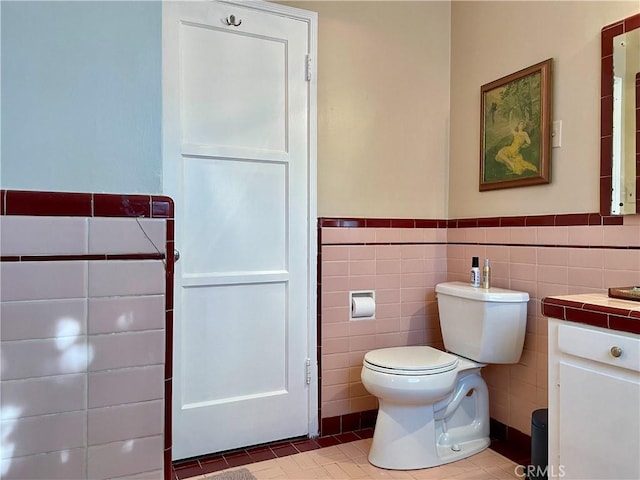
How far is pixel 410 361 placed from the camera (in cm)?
203

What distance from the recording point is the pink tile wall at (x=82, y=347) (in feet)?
3.11

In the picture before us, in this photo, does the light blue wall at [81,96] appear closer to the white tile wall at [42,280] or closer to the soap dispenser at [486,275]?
the white tile wall at [42,280]

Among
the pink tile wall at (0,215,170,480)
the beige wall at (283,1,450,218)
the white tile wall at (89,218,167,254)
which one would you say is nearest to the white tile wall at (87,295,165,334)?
the pink tile wall at (0,215,170,480)

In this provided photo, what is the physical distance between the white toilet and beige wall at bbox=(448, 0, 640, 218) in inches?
18.5

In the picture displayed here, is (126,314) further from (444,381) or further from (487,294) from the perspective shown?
(487,294)

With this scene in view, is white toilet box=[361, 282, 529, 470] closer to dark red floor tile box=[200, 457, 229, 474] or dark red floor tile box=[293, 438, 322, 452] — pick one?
dark red floor tile box=[293, 438, 322, 452]

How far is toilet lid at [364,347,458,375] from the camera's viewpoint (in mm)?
1957

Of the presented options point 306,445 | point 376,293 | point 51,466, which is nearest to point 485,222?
point 376,293

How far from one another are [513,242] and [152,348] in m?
1.76

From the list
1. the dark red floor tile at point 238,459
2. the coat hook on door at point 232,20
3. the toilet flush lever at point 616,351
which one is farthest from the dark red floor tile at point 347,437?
the coat hook on door at point 232,20

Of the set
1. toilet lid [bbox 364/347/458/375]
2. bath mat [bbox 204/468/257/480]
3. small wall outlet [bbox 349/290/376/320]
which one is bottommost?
bath mat [bbox 204/468/257/480]

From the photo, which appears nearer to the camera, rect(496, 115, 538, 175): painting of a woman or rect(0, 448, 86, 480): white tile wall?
rect(0, 448, 86, 480): white tile wall

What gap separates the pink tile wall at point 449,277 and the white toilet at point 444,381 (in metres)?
0.14

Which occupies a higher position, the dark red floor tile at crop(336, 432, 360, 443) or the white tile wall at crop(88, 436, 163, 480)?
the white tile wall at crop(88, 436, 163, 480)
